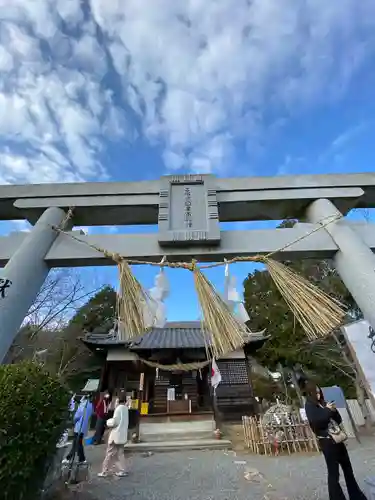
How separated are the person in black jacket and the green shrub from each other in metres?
2.37

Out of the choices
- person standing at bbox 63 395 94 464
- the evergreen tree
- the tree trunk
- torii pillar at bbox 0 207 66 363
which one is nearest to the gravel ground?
person standing at bbox 63 395 94 464

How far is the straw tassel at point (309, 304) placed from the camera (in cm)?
212

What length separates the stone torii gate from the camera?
7.94ft

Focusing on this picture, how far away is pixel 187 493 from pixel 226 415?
28.5 feet

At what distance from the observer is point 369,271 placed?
92.0 inches

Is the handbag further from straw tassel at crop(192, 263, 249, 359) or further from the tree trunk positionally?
the tree trunk

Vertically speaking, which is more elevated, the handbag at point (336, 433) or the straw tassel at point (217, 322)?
the straw tassel at point (217, 322)

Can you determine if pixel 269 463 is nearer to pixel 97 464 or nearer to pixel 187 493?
pixel 187 493

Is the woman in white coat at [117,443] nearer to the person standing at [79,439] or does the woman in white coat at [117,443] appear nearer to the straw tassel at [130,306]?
the person standing at [79,439]

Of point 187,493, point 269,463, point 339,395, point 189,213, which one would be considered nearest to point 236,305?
point 189,213

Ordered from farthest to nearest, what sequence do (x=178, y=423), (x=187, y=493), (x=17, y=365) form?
(x=178, y=423)
(x=187, y=493)
(x=17, y=365)

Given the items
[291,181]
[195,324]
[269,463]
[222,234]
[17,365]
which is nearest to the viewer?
[17,365]

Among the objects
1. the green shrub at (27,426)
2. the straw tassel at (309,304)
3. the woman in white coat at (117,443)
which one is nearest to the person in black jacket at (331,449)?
the straw tassel at (309,304)

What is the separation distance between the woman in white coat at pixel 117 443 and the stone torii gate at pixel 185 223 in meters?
3.57
